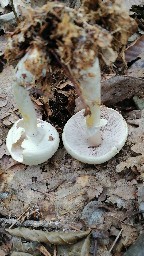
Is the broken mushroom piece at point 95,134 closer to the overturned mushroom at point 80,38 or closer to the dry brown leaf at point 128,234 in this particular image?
the overturned mushroom at point 80,38

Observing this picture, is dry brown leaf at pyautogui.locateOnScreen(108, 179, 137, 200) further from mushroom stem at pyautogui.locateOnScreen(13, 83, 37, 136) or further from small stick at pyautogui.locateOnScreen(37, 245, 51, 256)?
mushroom stem at pyautogui.locateOnScreen(13, 83, 37, 136)

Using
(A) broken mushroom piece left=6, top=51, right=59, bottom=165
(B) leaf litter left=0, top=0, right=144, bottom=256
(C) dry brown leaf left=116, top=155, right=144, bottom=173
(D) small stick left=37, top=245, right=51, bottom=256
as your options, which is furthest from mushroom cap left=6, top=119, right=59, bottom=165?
(D) small stick left=37, top=245, right=51, bottom=256

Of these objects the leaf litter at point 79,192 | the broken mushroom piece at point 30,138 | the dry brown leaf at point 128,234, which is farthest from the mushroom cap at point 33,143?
the dry brown leaf at point 128,234

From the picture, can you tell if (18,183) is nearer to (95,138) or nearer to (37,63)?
(95,138)

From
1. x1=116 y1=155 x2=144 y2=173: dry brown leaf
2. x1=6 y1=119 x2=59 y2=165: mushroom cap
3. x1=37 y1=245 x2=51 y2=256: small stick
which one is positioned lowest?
x1=37 y1=245 x2=51 y2=256: small stick

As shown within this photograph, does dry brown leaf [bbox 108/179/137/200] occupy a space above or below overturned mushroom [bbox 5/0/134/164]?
below

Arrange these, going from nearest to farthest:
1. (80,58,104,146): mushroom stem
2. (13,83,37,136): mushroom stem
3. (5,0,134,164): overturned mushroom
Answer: (5,0,134,164): overturned mushroom < (80,58,104,146): mushroom stem < (13,83,37,136): mushroom stem

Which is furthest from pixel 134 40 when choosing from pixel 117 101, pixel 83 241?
pixel 83 241
